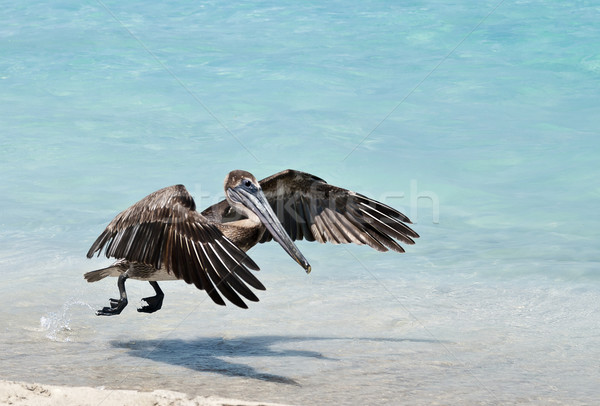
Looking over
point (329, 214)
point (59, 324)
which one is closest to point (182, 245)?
point (59, 324)

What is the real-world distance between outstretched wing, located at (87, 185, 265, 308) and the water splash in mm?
715

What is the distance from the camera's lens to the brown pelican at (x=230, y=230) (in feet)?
15.6

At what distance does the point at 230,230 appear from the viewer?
19.2 feet

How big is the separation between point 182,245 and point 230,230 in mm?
874

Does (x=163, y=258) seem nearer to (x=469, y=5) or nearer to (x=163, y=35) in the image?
(x=163, y=35)

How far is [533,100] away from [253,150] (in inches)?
262

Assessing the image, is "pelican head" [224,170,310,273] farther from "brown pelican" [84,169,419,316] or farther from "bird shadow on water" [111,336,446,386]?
"bird shadow on water" [111,336,446,386]

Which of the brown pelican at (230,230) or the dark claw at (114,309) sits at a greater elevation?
the brown pelican at (230,230)

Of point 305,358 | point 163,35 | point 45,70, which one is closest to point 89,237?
point 305,358

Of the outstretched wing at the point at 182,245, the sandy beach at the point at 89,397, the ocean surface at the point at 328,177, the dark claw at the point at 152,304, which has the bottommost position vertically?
the ocean surface at the point at 328,177

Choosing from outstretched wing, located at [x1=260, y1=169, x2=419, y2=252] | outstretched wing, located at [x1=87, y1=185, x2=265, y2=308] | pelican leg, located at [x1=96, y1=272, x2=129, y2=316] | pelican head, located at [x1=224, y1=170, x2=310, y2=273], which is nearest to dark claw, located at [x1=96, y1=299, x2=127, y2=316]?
pelican leg, located at [x1=96, y1=272, x2=129, y2=316]

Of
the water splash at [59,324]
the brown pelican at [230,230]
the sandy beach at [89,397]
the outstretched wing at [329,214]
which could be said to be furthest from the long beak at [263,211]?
the water splash at [59,324]

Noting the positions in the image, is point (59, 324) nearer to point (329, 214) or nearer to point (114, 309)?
point (114, 309)

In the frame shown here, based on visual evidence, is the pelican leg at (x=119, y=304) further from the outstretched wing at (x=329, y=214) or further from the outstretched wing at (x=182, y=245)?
the outstretched wing at (x=329, y=214)
